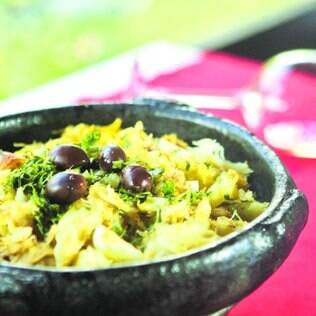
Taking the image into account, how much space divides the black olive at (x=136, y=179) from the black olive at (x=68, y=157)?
84 millimetres

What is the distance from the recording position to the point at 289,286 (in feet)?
3.98

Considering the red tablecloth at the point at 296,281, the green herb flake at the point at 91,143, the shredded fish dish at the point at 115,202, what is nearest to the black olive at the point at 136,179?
the shredded fish dish at the point at 115,202

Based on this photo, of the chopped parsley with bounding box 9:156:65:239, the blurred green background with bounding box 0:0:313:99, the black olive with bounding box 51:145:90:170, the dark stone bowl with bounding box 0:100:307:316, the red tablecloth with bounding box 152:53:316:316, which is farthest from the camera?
the blurred green background with bounding box 0:0:313:99

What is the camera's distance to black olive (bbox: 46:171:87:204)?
3.14 ft

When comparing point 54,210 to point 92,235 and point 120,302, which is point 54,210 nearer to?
point 92,235

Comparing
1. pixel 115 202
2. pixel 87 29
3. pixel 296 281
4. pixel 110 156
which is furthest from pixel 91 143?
pixel 87 29

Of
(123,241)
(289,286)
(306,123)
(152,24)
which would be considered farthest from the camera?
(152,24)

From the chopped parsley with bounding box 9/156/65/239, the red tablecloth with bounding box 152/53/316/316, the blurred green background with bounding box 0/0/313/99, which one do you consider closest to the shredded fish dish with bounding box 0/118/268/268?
the chopped parsley with bounding box 9/156/65/239

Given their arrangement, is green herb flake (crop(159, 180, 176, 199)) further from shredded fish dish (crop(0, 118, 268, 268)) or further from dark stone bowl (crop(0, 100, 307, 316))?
dark stone bowl (crop(0, 100, 307, 316))

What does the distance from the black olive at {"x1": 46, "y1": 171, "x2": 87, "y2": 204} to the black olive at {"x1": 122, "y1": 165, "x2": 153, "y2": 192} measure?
6cm

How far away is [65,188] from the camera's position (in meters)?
0.96

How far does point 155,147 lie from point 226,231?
0.94 ft

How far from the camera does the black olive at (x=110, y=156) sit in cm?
107

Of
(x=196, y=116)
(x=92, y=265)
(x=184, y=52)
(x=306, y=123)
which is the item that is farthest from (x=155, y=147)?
(x=184, y=52)
